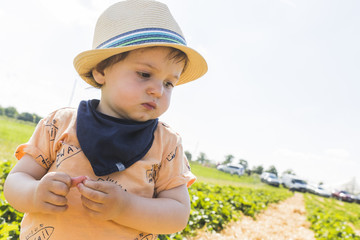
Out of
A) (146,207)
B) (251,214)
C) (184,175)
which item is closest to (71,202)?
(146,207)

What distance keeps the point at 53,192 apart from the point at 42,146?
14.4 inches

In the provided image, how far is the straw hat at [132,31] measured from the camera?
1.36 metres

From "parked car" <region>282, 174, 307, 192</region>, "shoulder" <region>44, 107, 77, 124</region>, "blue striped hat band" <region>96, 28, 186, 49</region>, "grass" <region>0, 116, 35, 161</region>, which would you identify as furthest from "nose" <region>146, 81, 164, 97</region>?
"parked car" <region>282, 174, 307, 192</region>

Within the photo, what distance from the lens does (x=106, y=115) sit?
1.46m

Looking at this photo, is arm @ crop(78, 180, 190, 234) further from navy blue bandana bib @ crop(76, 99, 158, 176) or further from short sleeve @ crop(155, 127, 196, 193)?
navy blue bandana bib @ crop(76, 99, 158, 176)

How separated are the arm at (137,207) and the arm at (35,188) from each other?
10cm

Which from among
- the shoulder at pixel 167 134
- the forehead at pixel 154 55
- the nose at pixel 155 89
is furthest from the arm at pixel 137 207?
the forehead at pixel 154 55

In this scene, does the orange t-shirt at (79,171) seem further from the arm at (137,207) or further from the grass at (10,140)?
Answer: the grass at (10,140)

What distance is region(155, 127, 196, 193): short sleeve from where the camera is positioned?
1439mm

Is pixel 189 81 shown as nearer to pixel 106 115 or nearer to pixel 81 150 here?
pixel 106 115

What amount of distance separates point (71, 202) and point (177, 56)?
3.19 feet

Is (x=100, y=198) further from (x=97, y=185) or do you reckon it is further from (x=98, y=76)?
(x=98, y=76)

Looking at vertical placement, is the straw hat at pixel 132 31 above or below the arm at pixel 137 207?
above

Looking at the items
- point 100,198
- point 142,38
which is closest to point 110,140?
point 100,198
